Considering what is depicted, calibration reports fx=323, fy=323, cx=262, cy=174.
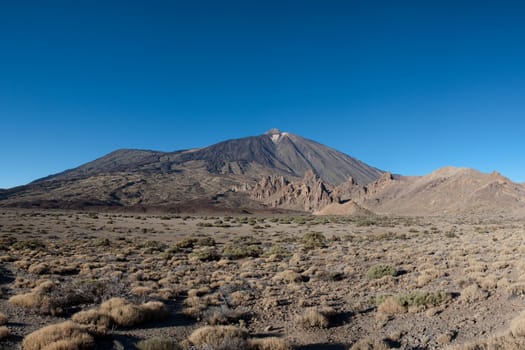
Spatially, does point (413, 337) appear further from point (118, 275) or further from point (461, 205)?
point (461, 205)

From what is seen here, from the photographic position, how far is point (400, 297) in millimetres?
9258

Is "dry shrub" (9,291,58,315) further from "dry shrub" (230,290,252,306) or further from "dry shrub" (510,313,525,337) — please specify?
"dry shrub" (510,313,525,337)

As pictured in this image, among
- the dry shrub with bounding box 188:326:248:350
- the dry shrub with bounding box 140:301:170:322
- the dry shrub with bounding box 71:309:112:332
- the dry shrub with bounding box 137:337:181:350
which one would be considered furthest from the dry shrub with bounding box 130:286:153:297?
the dry shrub with bounding box 137:337:181:350

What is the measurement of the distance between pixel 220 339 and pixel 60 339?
3059mm

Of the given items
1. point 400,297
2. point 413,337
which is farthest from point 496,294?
point 413,337

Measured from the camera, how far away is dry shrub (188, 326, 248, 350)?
619cm

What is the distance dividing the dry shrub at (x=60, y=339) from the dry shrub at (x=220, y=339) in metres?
2.07

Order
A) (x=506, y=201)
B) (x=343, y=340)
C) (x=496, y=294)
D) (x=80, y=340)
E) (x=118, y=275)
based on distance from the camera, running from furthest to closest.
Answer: (x=506, y=201) → (x=118, y=275) → (x=496, y=294) → (x=343, y=340) → (x=80, y=340)

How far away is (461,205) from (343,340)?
347 feet

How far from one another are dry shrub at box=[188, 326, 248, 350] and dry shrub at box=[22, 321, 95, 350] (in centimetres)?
207

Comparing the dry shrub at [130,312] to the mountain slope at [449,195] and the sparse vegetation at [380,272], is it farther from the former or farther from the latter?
the mountain slope at [449,195]

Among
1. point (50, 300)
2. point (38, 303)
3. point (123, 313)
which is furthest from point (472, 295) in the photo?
point (38, 303)

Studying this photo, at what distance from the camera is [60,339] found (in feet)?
20.4

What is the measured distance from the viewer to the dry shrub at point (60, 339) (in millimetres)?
5891
